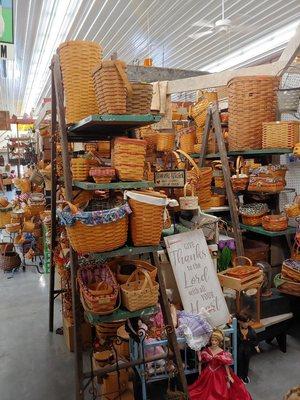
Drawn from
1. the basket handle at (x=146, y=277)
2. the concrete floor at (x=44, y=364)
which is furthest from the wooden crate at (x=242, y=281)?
the basket handle at (x=146, y=277)

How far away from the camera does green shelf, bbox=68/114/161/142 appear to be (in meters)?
2.27

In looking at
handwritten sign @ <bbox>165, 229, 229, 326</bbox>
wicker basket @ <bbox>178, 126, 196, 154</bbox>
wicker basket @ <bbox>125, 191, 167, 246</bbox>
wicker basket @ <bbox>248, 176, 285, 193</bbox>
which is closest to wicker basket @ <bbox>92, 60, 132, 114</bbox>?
wicker basket @ <bbox>125, 191, 167, 246</bbox>

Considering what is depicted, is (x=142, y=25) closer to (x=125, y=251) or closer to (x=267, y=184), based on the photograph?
(x=267, y=184)

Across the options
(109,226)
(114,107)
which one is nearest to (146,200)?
(109,226)

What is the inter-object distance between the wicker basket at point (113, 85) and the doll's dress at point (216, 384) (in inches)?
73.9

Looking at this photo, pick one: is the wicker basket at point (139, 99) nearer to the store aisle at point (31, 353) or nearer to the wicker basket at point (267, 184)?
the wicker basket at point (267, 184)

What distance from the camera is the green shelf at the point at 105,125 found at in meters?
2.27

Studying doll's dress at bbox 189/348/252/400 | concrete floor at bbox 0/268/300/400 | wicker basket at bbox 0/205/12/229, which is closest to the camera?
doll's dress at bbox 189/348/252/400

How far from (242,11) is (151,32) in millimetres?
1724

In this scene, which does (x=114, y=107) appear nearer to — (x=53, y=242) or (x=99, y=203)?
(x=99, y=203)

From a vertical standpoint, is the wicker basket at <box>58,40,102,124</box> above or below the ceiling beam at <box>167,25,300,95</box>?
below

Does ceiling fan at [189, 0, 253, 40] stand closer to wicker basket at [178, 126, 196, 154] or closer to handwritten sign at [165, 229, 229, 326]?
wicker basket at [178, 126, 196, 154]

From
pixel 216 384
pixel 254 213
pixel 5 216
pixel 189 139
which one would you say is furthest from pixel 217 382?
pixel 5 216

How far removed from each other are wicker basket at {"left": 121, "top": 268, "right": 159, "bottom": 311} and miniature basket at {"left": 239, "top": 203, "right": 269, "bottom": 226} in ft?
6.05
